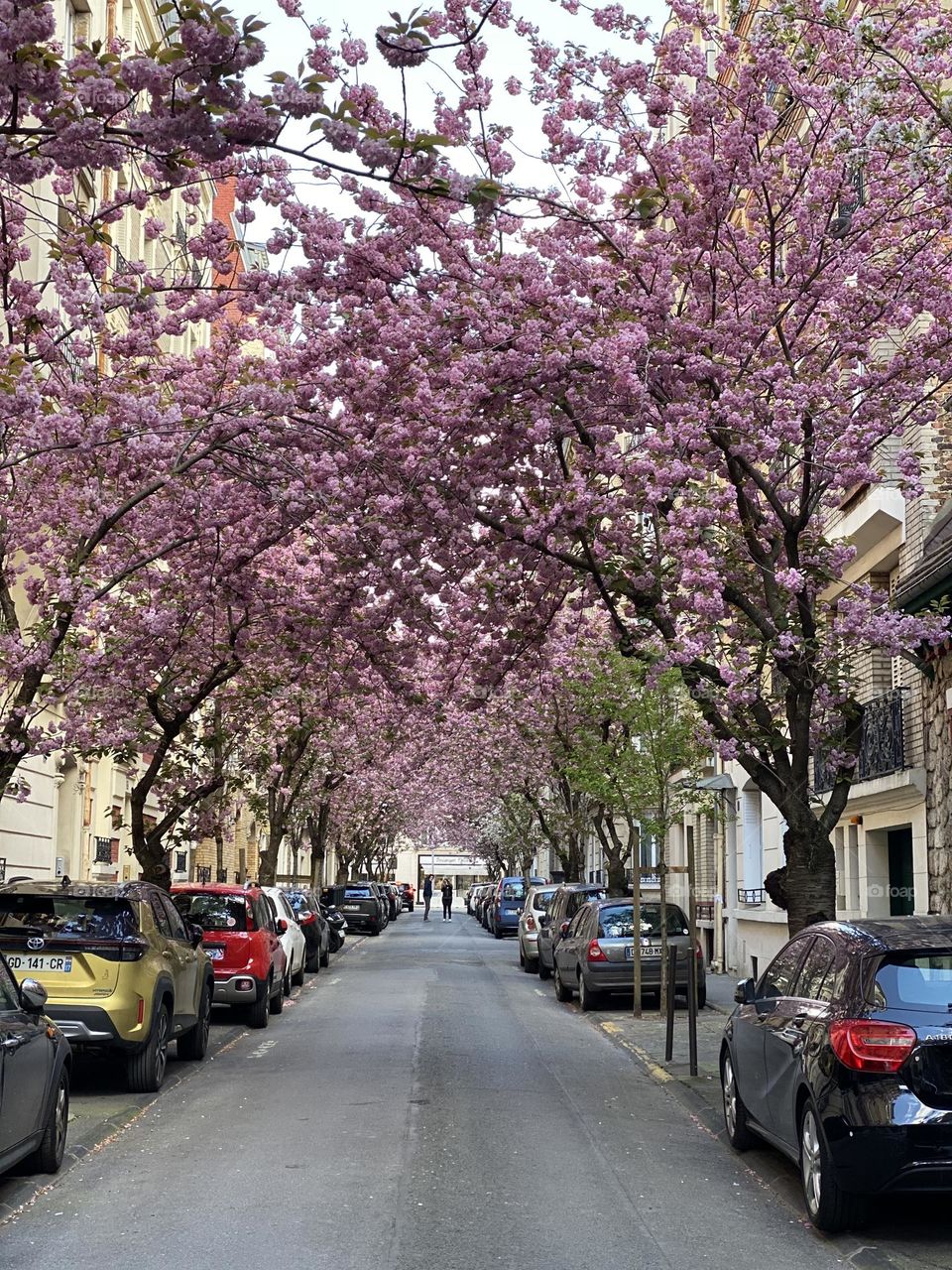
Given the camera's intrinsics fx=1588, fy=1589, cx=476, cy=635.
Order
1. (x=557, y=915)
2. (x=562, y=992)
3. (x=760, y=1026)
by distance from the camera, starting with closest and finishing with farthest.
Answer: (x=760, y=1026) < (x=562, y=992) < (x=557, y=915)

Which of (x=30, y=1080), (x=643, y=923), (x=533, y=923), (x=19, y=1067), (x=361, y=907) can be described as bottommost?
(x=361, y=907)

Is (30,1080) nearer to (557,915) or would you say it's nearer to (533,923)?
(557,915)

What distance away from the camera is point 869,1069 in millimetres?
7746

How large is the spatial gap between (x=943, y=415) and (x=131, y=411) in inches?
370

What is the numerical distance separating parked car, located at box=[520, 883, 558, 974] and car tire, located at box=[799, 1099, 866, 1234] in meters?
23.7

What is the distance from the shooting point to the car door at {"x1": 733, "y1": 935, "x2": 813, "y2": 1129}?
9.55m

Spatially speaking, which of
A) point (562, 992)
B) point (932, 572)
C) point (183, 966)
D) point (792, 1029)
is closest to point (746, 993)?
point (792, 1029)

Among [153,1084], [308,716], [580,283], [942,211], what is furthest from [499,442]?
[308,716]

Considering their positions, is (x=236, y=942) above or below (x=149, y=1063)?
above

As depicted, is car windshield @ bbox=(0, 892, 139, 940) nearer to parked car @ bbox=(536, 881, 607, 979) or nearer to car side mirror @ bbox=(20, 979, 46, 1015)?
car side mirror @ bbox=(20, 979, 46, 1015)

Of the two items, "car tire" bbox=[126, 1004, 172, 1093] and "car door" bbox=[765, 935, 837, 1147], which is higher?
"car door" bbox=[765, 935, 837, 1147]

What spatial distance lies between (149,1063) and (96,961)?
1113mm

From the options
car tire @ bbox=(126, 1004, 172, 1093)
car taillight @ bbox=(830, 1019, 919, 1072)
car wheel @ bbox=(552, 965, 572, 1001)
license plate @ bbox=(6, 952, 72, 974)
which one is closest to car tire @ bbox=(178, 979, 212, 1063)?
car tire @ bbox=(126, 1004, 172, 1093)

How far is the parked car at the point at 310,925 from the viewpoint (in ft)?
98.2
